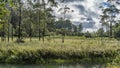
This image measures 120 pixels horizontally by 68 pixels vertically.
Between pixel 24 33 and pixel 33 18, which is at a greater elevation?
pixel 33 18

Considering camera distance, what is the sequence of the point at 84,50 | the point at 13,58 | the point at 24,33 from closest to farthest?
the point at 13,58
the point at 84,50
the point at 24,33

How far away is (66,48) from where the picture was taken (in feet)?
97.1

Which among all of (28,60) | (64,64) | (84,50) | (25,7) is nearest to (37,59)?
(28,60)

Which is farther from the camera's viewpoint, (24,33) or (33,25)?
(24,33)

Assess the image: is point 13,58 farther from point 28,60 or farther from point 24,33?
point 24,33

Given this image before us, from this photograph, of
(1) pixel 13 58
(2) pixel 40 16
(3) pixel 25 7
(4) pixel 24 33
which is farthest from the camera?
(4) pixel 24 33

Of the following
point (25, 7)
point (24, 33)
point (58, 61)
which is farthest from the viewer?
point (24, 33)

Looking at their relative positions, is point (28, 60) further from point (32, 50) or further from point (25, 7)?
point (25, 7)

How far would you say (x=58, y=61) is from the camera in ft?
91.5

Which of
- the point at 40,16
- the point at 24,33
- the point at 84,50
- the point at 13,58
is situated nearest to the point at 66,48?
the point at 84,50

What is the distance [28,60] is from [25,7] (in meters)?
36.7

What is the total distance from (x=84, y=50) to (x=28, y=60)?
6407mm

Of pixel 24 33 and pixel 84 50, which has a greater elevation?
pixel 84 50

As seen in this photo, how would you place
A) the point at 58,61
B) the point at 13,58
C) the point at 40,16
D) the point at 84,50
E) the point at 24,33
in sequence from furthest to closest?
the point at 24,33, the point at 40,16, the point at 84,50, the point at 58,61, the point at 13,58
